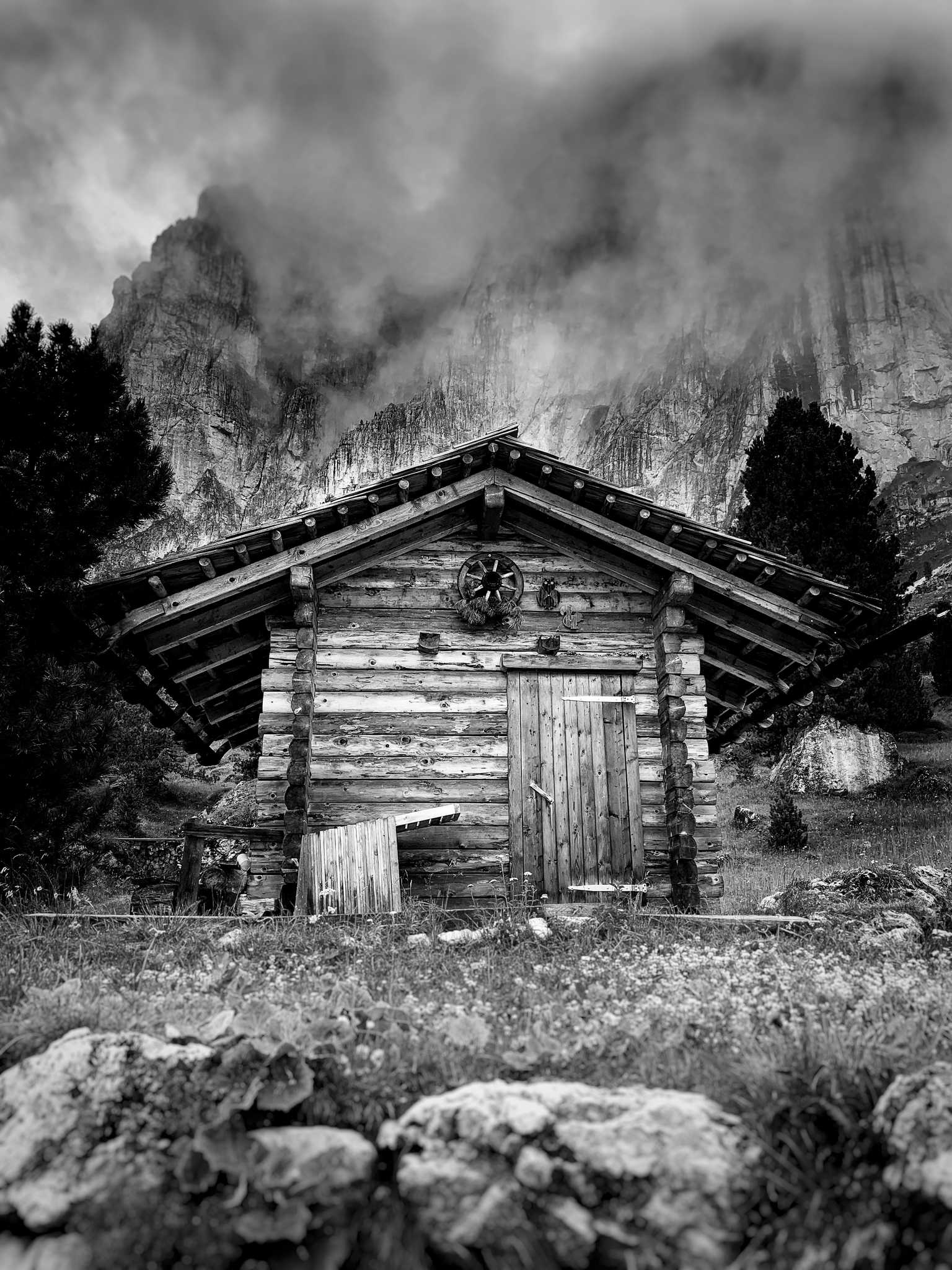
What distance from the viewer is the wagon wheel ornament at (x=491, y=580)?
31.8ft

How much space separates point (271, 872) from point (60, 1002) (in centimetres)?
448

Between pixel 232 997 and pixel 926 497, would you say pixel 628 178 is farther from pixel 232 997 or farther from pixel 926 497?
pixel 232 997

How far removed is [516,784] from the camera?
30.5 ft

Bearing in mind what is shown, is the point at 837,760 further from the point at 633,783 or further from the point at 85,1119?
the point at 85,1119

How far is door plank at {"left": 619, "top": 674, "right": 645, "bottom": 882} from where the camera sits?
30.1ft

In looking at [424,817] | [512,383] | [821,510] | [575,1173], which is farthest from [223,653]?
[512,383]

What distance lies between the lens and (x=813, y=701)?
24594 mm

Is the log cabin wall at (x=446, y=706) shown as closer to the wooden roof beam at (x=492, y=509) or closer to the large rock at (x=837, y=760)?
the wooden roof beam at (x=492, y=509)

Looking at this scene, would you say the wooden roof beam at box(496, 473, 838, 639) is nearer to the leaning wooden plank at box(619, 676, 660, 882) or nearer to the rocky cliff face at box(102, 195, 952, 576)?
the leaning wooden plank at box(619, 676, 660, 882)

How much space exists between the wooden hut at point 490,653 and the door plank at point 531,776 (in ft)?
0.08

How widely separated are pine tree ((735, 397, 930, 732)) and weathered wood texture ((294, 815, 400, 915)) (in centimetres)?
1875

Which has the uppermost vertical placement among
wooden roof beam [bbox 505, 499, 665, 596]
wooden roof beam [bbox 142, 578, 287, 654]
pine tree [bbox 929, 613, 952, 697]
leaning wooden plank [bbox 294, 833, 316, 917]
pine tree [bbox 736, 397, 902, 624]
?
pine tree [bbox 736, 397, 902, 624]

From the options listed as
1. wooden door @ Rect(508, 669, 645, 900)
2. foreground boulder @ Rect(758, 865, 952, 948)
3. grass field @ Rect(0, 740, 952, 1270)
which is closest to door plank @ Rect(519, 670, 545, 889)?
wooden door @ Rect(508, 669, 645, 900)

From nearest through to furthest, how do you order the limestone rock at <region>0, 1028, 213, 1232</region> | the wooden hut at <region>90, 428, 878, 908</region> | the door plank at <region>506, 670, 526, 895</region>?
the limestone rock at <region>0, 1028, 213, 1232</region>
the wooden hut at <region>90, 428, 878, 908</region>
the door plank at <region>506, 670, 526, 895</region>
